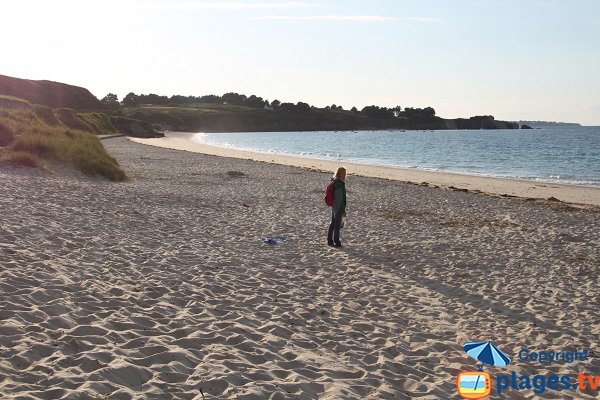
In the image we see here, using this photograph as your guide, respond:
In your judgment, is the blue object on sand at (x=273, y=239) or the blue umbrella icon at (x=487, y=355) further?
the blue object on sand at (x=273, y=239)

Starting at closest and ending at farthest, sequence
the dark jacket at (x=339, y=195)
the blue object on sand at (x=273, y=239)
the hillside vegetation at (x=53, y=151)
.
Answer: the dark jacket at (x=339, y=195)
the blue object on sand at (x=273, y=239)
the hillside vegetation at (x=53, y=151)

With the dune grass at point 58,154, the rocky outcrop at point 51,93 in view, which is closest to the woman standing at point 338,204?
the dune grass at point 58,154

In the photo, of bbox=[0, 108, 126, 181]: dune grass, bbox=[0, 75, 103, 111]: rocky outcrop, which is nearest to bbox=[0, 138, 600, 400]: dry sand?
bbox=[0, 108, 126, 181]: dune grass

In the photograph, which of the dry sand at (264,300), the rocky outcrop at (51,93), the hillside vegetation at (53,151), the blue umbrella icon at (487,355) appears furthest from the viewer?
the rocky outcrop at (51,93)

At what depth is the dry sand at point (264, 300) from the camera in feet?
18.5

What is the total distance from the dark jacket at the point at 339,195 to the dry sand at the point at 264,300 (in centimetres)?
102

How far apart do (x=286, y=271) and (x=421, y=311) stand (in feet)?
9.66

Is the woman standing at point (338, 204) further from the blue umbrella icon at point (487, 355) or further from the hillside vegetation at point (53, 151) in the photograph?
the hillside vegetation at point (53, 151)

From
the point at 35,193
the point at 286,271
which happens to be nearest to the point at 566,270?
the point at 286,271

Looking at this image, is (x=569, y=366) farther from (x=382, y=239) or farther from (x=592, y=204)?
(x=592, y=204)

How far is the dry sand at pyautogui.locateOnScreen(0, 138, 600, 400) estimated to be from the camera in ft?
18.5

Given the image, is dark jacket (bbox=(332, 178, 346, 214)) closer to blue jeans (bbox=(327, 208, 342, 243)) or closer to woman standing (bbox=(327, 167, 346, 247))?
woman standing (bbox=(327, 167, 346, 247))

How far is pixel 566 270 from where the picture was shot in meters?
11.4

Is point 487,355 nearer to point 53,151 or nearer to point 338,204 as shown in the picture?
point 338,204
